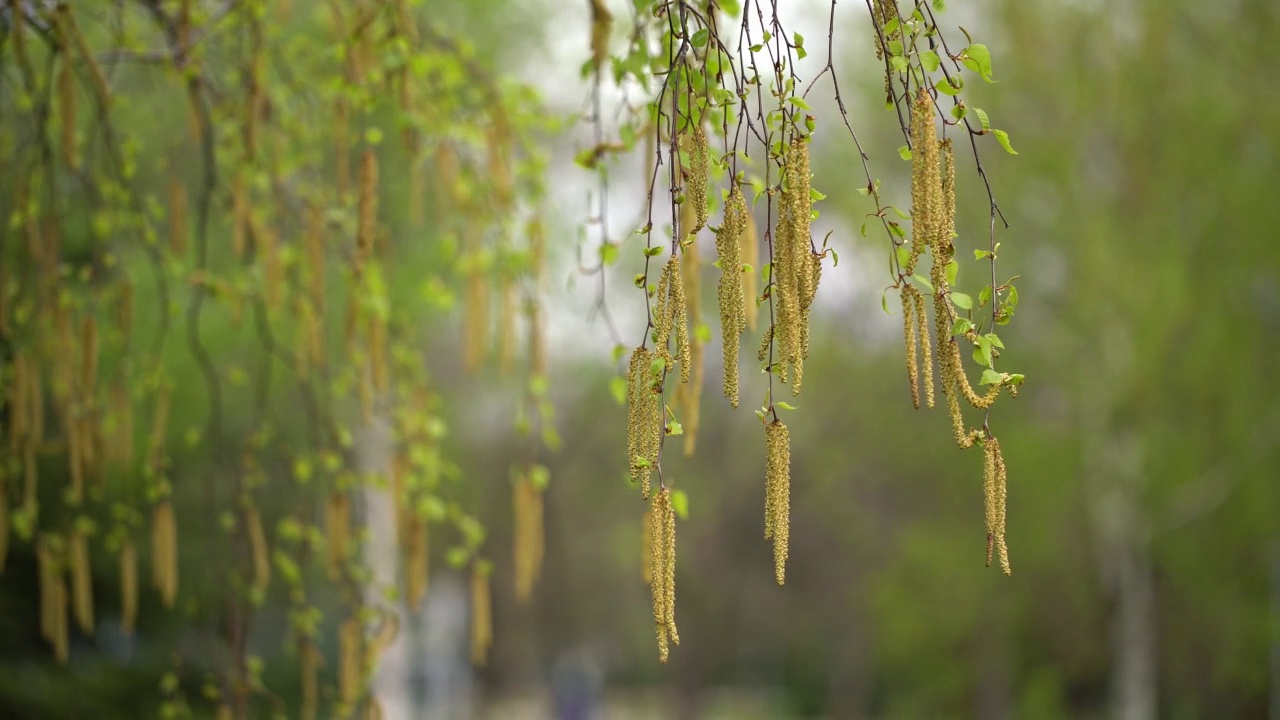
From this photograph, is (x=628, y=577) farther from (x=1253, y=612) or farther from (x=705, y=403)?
(x=1253, y=612)

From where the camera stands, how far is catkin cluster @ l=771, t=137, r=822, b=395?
1379 millimetres

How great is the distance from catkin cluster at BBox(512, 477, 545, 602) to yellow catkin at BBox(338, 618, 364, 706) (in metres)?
0.47

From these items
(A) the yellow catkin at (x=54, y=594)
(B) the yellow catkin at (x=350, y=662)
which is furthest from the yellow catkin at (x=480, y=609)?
(A) the yellow catkin at (x=54, y=594)

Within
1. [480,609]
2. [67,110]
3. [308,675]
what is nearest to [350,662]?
[308,675]

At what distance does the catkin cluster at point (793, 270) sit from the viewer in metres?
1.38

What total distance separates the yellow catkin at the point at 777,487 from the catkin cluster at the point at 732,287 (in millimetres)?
68

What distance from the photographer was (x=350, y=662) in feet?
10.5

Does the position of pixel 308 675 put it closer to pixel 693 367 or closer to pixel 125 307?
pixel 125 307

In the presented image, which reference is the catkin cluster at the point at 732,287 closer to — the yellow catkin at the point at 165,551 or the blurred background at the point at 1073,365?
the yellow catkin at the point at 165,551

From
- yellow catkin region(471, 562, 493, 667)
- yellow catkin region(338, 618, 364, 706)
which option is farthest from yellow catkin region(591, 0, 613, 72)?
yellow catkin region(338, 618, 364, 706)

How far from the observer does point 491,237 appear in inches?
150

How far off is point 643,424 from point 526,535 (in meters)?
1.63

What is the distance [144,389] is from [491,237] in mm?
1137

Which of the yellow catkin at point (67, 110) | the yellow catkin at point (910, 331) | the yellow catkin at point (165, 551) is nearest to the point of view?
the yellow catkin at point (910, 331)
